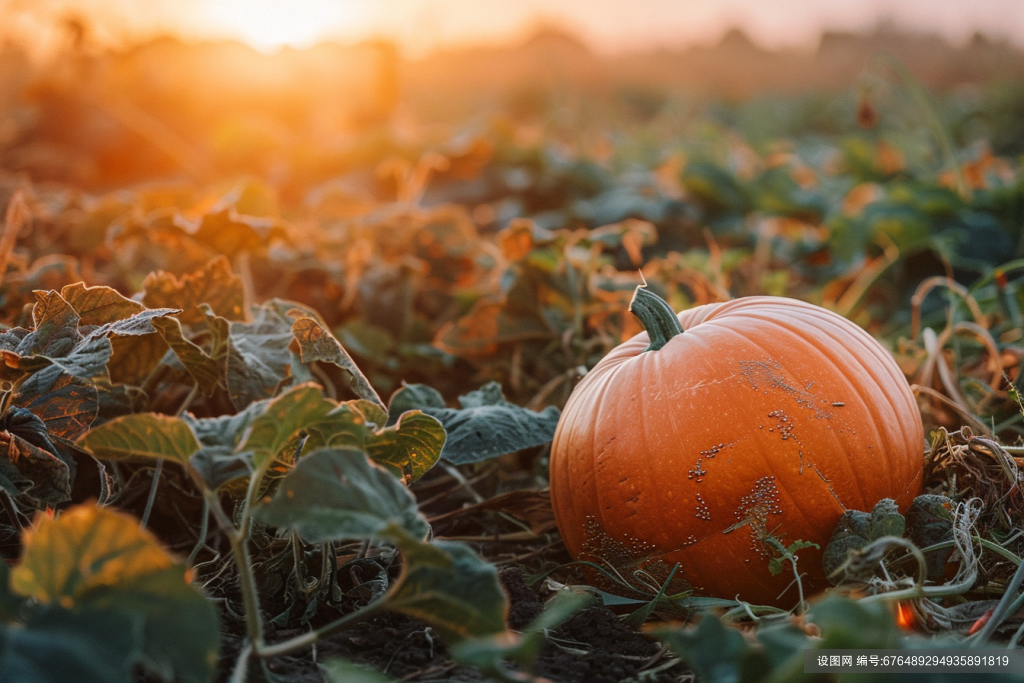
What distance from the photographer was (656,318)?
1723mm

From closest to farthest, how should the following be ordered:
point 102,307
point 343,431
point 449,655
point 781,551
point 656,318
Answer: point 343,431 < point 449,655 < point 781,551 < point 102,307 < point 656,318

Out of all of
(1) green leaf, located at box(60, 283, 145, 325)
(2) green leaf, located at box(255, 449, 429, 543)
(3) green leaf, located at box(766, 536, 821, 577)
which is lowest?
(3) green leaf, located at box(766, 536, 821, 577)

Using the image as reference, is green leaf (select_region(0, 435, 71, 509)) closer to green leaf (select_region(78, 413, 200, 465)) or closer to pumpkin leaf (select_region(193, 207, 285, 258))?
green leaf (select_region(78, 413, 200, 465))

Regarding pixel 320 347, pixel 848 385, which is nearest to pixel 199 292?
pixel 320 347

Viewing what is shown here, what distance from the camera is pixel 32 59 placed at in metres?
4.84

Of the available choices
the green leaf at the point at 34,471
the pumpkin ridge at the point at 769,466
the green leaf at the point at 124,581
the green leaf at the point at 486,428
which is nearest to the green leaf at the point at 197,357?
the green leaf at the point at 34,471

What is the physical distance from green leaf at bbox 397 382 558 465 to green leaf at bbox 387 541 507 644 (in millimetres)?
514

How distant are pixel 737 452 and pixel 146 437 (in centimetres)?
98

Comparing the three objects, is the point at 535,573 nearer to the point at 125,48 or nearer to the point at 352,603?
the point at 352,603

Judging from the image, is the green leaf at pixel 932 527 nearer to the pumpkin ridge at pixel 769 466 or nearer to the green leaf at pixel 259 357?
the pumpkin ridge at pixel 769 466

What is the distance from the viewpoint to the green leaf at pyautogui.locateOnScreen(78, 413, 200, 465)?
102 cm

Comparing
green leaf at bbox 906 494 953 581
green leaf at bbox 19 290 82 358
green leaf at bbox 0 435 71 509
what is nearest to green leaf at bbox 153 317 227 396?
green leaf at bbox 19 290 82 358

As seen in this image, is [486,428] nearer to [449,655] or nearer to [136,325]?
[449,655]

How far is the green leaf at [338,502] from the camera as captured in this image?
978 mm
